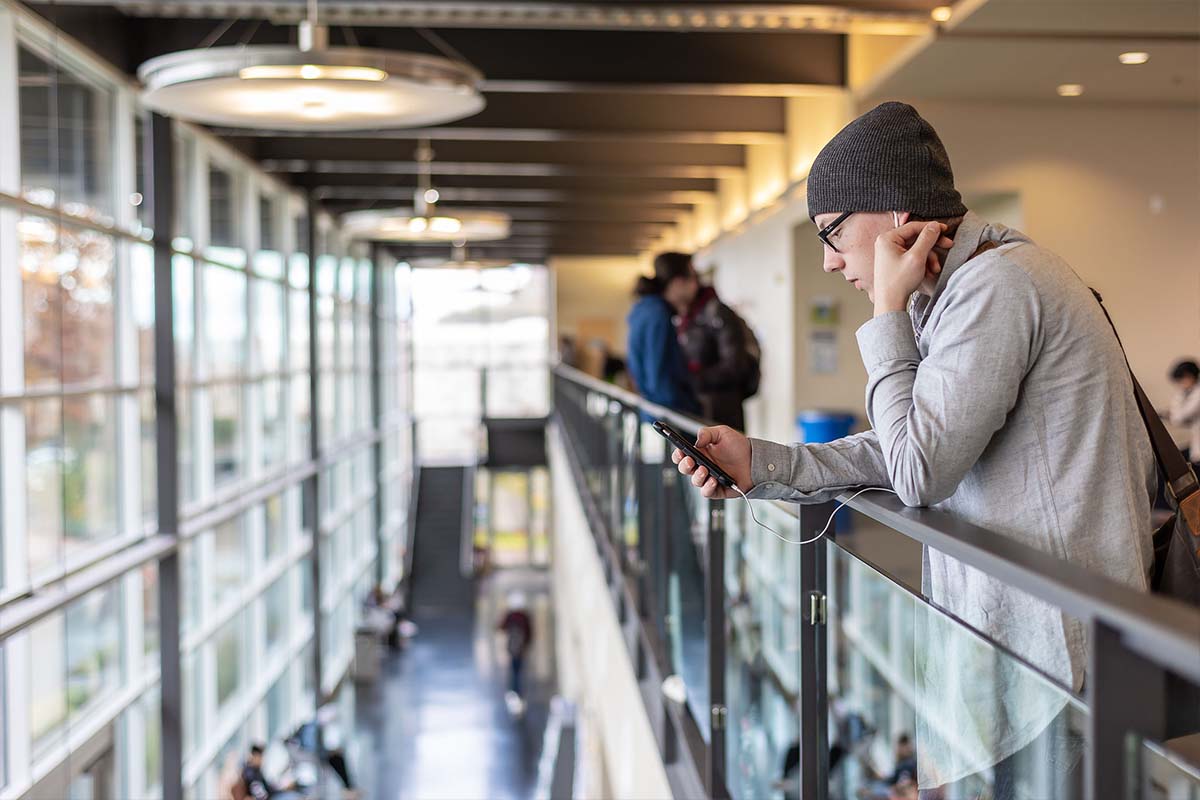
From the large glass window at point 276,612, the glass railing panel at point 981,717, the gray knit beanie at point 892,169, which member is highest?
the gray knit beanie at point 892,169

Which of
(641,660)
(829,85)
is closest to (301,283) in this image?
(829,85)

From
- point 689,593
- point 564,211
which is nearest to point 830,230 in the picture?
point 689,593

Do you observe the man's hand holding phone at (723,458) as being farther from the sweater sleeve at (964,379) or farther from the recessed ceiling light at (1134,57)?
the recessed ceiling light at (1134,57)

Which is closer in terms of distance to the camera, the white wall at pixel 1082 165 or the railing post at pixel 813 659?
the railing post at pixel 813 659

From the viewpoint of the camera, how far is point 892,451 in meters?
1.56

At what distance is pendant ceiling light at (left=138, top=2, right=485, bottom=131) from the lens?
4973mm

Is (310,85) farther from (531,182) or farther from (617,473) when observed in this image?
(531,182)

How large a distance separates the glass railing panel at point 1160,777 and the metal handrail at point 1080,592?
75mm

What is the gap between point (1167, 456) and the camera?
1.52 metres

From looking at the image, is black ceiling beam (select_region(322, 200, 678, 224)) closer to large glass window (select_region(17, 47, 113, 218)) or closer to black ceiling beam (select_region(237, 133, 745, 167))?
black ceiling beam (select_region(237, 133, 745, 167))

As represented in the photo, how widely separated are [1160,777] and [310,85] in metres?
4.90

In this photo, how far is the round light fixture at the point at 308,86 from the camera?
497 centimetres

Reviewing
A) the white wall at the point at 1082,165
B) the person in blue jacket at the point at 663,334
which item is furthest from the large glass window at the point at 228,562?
the white wall at the point at 1082,165

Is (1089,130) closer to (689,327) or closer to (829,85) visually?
(829,85)
